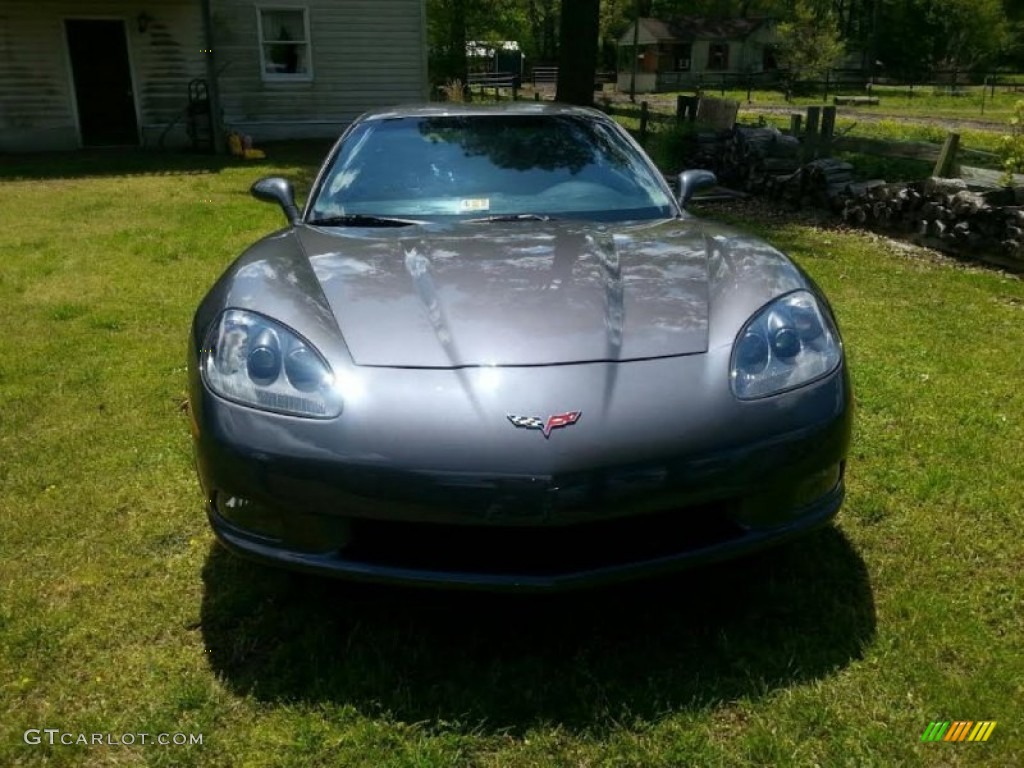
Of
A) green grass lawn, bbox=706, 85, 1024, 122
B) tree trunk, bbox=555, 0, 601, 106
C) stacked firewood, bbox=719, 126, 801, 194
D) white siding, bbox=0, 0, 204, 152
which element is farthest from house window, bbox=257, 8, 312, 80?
green grass lawn, bbox=706, 85, 1024, 122

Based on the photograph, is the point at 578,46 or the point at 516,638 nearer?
the point at 516,638

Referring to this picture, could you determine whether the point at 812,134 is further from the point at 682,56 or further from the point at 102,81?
the point at 682,56

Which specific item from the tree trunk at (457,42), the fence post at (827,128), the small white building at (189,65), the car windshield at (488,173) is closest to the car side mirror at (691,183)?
the car windshield at (488,173)

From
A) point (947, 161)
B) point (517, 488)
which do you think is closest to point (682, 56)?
point (947, 161)

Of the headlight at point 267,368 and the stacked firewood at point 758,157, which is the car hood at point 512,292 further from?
the stacked firewood at point 758,157

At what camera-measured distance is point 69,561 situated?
104 inches

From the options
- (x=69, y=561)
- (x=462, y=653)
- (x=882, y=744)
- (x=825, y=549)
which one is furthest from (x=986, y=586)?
(x=69, y=561)

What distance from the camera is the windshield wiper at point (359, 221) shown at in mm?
2961

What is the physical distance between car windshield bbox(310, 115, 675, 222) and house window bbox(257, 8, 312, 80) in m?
14.2

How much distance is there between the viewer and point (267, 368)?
6.86 feet

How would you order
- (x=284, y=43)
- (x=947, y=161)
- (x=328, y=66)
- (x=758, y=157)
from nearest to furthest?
1. (x=947, y=161)
2. (x=758, y=157)
3. (x=284, y=43)
4. (x=328, y=66)

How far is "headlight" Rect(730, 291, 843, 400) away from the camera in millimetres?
2076

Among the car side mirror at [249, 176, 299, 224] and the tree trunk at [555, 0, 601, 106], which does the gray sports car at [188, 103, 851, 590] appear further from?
the tree trunk at [555, 0, 601, 106]

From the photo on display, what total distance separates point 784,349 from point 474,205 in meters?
1.38
